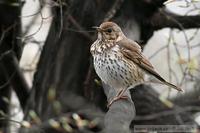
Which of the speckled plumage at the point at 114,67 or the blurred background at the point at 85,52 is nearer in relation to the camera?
the speckled plumage at the point at 114,67

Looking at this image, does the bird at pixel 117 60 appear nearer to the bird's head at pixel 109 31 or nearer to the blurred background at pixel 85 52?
the bird's head at pixel 109 31

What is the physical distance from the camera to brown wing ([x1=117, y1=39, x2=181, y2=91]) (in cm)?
532

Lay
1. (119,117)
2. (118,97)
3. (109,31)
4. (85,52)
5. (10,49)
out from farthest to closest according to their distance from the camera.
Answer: (10,49), (85,52), (109,31), (118,97), (119,117)

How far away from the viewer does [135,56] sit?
5.37 metres

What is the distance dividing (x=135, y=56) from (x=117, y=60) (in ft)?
0.73

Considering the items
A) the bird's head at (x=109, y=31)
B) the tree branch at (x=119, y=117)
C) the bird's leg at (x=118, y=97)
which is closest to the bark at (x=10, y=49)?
the bird's head at (x=109, y=31)

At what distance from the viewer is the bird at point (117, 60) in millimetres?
5117

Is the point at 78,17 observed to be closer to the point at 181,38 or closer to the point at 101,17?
the point at 101,17

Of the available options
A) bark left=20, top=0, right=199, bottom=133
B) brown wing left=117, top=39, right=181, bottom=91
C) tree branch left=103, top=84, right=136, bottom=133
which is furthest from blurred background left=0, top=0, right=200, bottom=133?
tree branch left=103, top=84, right=136, bottom=133

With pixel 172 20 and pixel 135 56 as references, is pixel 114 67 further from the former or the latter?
pixel 172 20

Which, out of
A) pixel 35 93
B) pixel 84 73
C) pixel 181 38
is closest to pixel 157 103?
pixel 84 73

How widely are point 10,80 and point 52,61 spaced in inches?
29.6

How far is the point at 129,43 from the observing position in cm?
538

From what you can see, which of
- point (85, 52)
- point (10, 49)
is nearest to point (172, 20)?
point (85, 52)
